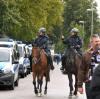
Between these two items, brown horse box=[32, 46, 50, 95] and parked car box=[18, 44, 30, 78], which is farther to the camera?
parked car box=[18, 44, 30, 78]

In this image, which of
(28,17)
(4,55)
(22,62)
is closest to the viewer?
(4,55)

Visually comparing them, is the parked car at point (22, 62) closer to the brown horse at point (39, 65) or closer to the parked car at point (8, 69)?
the parked car at point (8, 69)

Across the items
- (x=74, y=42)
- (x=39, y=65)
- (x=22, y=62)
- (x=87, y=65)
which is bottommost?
(x=22, y=62)

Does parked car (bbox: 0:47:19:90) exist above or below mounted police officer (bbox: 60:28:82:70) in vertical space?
below

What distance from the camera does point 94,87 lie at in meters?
5.54

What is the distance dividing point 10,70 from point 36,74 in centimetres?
215

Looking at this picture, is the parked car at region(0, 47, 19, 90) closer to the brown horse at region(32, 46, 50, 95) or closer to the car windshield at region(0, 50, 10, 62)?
the car windshield at region(0, 50, 10, 62)

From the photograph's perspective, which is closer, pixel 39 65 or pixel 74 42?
pixel 74 42

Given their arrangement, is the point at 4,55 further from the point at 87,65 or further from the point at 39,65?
the point at 87,65

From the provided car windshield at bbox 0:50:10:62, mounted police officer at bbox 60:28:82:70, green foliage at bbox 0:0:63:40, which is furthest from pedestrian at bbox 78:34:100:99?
green foliage at bbox 0:0:63:40

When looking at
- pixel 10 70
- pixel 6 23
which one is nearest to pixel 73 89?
pixel 10 70

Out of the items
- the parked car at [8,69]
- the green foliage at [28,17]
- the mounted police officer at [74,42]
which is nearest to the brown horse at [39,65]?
the mounted police officer at [74,42]

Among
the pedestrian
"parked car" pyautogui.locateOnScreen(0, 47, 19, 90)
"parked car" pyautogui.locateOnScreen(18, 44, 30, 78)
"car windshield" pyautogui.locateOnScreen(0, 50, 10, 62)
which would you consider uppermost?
the pedestrian

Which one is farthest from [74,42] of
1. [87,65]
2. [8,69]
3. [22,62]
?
[22,62]
